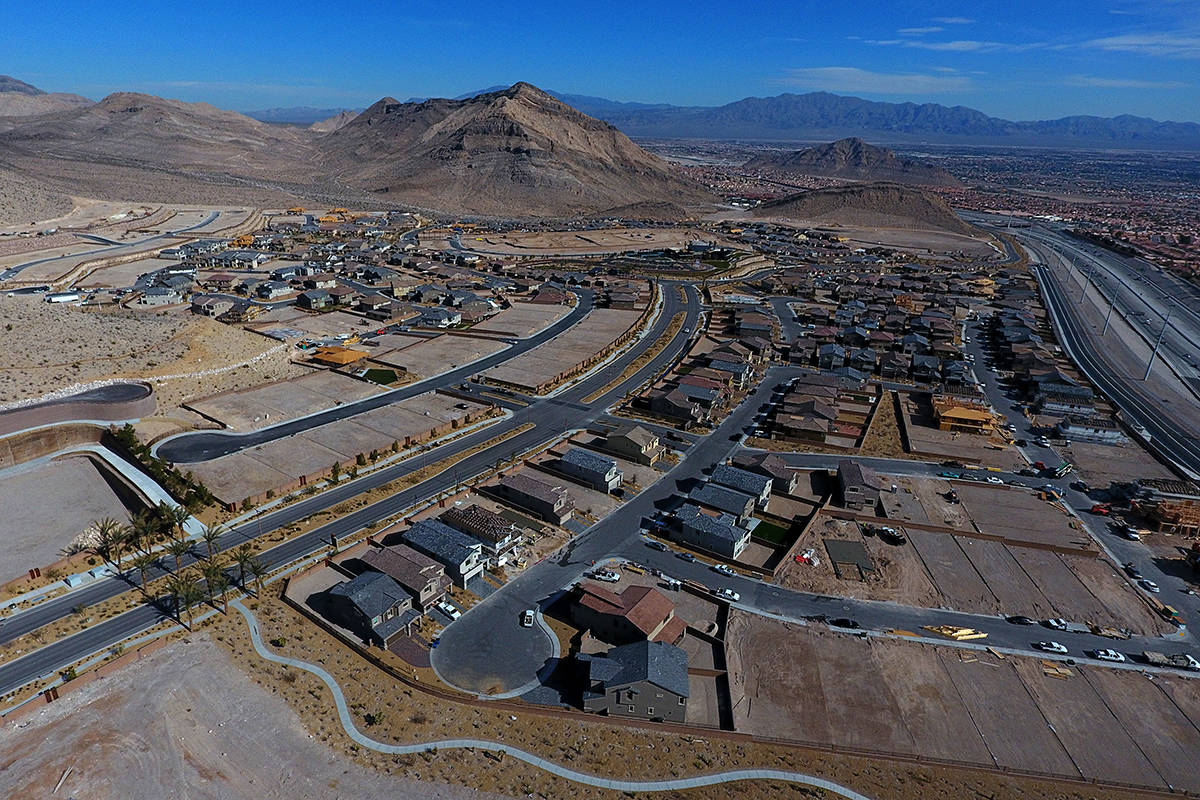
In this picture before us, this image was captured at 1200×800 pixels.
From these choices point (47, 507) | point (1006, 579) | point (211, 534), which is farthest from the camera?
point (47, 507)

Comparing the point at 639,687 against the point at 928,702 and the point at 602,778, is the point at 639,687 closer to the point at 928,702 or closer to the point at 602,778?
the point at 602,778

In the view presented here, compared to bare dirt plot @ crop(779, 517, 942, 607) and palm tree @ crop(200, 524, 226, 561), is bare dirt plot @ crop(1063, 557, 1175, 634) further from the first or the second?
palm tree @ crop(200, 524, 226, 561)

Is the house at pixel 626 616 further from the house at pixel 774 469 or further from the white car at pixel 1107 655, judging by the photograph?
the white car at pixel 1107 655

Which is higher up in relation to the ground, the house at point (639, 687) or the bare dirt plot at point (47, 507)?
the bare dirt plot at point (47, 507)

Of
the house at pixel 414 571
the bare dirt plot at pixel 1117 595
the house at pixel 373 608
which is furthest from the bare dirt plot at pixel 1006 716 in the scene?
the house at pixel 373 608

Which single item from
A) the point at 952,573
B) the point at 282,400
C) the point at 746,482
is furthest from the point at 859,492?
the point at 282,400

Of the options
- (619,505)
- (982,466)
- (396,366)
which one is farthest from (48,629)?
(982,466)
